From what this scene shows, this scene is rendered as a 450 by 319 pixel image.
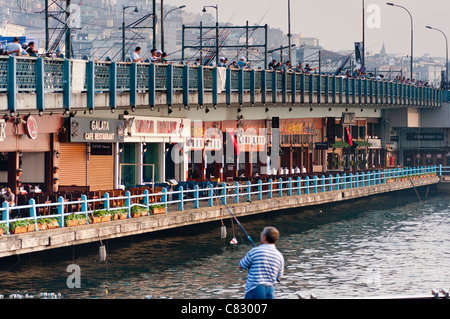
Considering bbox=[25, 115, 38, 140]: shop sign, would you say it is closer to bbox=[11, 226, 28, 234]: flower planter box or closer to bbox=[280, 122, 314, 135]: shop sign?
bbox=[11, 226, 28, 234]: flower planter box

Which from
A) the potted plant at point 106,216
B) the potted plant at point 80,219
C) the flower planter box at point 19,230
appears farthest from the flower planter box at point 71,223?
the flower planter box at point 19,230

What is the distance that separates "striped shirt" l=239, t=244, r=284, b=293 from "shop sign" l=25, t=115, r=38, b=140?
65.4ft

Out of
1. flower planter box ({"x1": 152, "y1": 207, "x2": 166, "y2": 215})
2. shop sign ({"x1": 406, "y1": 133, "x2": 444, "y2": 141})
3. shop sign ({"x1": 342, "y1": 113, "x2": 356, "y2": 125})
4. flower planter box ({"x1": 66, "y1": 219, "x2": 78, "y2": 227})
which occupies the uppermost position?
shop sign ({"x1": 342, "y1": 113, "x2": 356, "y2": 125})

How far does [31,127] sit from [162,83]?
6950mm

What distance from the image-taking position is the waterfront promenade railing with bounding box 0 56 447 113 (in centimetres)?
2831

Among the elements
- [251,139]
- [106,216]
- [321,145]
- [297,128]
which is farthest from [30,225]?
[321,145]

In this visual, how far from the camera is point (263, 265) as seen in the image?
43.7 feet

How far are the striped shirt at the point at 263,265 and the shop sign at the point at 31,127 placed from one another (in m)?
19.9

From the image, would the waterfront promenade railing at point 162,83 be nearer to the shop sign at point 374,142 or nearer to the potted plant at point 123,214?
the potted plant at point 123,214

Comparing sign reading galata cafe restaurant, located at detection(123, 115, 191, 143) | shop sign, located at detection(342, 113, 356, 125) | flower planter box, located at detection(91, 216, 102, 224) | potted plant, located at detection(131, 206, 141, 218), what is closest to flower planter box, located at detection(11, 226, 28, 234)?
flower planter box, located at detection(91, 216, 102, 224)

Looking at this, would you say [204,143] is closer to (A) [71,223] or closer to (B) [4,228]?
(A) [71,223]

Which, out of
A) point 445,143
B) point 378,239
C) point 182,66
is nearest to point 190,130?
point 182,66
